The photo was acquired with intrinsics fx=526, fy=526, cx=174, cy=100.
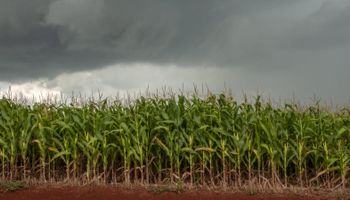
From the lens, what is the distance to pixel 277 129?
12078 millimetres

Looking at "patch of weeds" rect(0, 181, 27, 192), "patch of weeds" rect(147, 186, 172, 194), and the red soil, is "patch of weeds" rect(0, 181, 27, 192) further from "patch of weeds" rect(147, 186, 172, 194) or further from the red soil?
"patch of weeds" rect(147, 186, 172, 194)

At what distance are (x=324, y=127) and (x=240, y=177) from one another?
2532 millimetres

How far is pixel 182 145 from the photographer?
38.1 feet

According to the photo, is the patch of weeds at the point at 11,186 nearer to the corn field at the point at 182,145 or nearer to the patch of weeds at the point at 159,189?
the corn field at the point at 182,145

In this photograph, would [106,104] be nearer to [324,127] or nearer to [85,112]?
[85,112]

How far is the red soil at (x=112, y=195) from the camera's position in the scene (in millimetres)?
10227

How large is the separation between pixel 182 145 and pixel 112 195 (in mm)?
2048

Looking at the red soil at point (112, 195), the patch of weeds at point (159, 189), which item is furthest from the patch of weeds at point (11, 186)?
the patch of weeds at point (159, 189)

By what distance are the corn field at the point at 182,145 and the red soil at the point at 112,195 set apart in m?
0.64

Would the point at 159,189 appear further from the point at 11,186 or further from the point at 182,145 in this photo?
the point at 11,186

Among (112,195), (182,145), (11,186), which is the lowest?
(112,195)

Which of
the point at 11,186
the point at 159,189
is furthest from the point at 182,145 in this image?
the point at 11,186

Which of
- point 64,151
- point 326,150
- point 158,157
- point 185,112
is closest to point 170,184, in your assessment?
point 158,157

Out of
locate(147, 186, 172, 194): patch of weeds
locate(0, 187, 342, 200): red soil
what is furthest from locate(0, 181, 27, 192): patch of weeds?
locate(147, 186, 172, 194): patch of weeds
